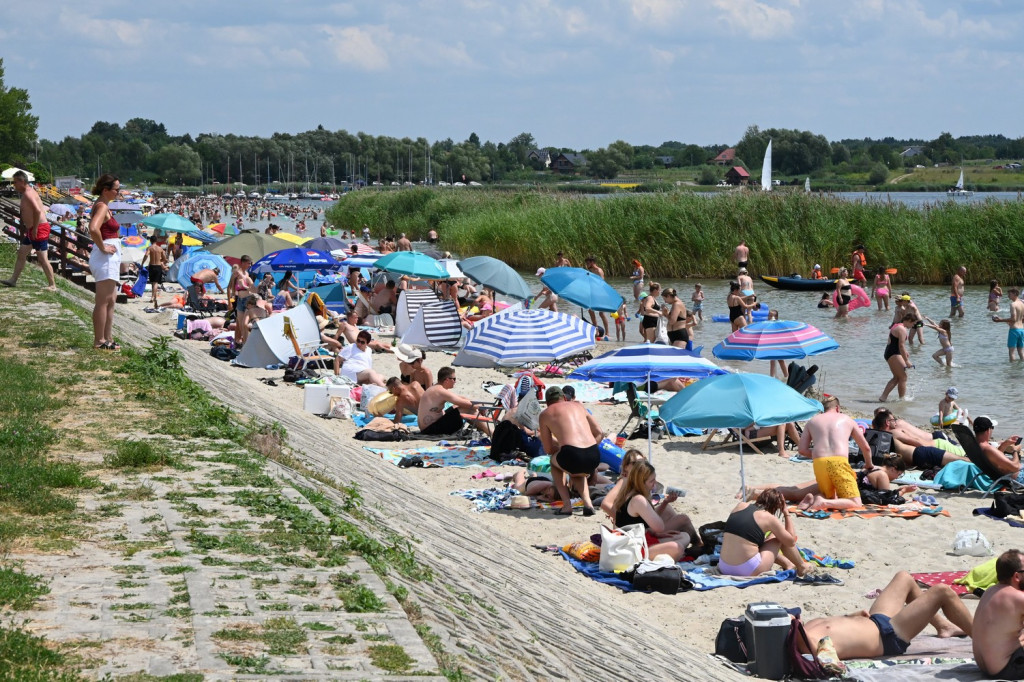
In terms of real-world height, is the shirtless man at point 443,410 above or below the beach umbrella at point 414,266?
below

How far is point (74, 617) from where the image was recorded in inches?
180

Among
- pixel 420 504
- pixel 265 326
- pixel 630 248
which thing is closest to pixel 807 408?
pixel 420 504

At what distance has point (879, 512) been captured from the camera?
1020 cm

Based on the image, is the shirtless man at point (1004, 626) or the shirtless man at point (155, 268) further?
the shirtless man at point (155, 268)

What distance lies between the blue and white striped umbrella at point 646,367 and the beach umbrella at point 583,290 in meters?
6.81

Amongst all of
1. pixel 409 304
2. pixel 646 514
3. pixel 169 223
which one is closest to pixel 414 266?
pixel 409 304

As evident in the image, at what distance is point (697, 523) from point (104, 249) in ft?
19.7

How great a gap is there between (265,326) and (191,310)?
6724mm

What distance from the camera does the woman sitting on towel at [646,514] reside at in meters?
8.99

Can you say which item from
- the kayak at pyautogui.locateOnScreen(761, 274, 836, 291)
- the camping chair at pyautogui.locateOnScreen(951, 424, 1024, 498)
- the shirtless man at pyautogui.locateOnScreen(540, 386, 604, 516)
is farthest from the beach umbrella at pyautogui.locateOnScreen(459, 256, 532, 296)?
the kayak at pyautogui.locateOnScreen(761, 274, 836, 291)

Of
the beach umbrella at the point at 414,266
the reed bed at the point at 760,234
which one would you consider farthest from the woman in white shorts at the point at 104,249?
the reed bed at the point at 760,234

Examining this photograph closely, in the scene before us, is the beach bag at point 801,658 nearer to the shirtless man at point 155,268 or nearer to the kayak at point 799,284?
the shirtless man at point 155,268

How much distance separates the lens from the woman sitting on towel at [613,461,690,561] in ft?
29.5

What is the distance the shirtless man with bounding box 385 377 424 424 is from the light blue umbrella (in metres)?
6.36
